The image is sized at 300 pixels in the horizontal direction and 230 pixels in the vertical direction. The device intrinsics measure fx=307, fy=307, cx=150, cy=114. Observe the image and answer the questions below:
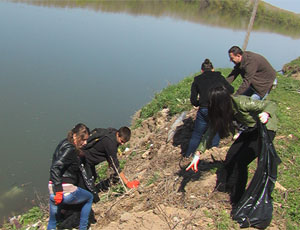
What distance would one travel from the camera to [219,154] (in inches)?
203

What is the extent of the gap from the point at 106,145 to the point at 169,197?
46.6 inches

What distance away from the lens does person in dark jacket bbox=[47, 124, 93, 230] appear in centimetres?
361

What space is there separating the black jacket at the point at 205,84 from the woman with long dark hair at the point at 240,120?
1210 mm

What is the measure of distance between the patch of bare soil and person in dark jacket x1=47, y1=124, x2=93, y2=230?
690mm

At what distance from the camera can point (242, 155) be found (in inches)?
152

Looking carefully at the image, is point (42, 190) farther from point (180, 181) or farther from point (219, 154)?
point (219, 154)

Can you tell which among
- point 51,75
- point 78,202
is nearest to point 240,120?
point 78,202

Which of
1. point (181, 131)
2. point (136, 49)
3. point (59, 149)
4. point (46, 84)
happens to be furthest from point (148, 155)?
point (136, 49)

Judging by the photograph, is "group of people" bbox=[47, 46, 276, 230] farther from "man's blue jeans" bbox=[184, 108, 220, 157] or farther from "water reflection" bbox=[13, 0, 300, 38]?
"water reflection" bbox=[13, 0, 300, 38]

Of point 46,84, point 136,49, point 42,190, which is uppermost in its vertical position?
point 136,49

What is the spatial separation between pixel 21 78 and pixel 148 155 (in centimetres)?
855

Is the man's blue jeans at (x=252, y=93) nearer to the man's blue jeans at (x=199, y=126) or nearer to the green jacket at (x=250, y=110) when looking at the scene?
the man's blue jeans at (x=199, y=126)

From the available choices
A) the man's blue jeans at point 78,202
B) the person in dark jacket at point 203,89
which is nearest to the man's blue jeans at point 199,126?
the person in dark jacket at point 203,89

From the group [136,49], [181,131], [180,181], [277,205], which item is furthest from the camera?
[136,49]
